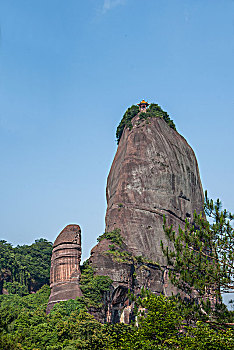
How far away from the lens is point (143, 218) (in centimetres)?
4928

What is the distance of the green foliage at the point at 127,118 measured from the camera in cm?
6050

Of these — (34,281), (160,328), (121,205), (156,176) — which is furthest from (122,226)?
(160,328)

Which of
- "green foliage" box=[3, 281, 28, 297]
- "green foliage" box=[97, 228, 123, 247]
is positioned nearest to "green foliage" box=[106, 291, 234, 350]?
"green foliage" box=[97, 228, 123, 247]

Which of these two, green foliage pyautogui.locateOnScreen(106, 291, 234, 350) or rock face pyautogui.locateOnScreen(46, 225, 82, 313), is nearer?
green foliage pyautogui.locateOnScreen(106, 291, 234, 350)

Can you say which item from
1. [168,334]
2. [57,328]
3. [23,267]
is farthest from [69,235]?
[168,334]

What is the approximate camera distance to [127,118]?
60594 millimetres

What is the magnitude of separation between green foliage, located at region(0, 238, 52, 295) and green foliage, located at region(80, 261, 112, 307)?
13.7 meters

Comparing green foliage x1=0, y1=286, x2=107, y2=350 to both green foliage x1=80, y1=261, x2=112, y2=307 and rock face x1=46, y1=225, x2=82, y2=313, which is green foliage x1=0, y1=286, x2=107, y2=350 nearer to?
rock face x1=46, y1=225, x2=82, y2=313

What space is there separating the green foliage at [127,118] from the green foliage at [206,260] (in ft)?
135

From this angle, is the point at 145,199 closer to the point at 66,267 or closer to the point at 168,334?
the point at 66,267

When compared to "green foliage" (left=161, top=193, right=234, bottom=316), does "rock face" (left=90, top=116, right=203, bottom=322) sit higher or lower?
higher

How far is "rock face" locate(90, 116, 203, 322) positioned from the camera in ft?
129

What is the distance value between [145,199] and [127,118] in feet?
46.1

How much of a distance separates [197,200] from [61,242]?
24.8 meters
